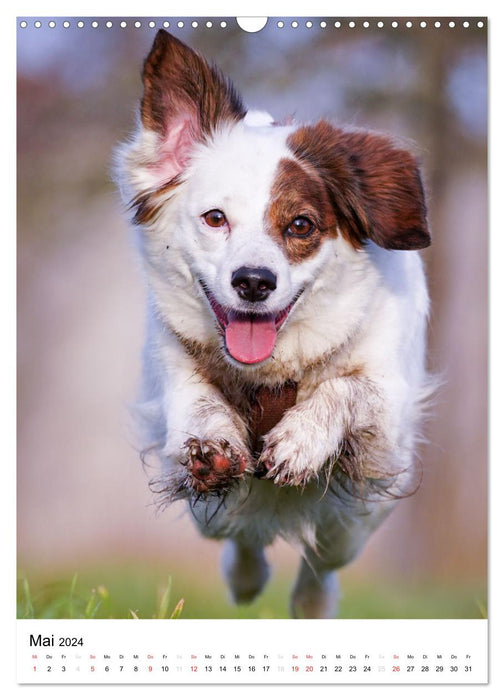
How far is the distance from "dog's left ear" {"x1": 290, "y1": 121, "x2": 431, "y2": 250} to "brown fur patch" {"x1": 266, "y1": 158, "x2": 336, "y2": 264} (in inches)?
2.8

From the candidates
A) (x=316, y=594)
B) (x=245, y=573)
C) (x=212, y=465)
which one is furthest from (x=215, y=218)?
(x=316, y=594)

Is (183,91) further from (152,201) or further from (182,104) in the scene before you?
(152,201)

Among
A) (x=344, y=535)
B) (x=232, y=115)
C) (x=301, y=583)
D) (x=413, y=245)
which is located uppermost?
(x=232, y=115)

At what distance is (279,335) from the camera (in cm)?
395

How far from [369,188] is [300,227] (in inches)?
15.4

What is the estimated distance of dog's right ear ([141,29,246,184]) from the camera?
3.91 m

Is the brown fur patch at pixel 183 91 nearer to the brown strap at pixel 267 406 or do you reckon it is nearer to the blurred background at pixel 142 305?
the blurred background at pixel 142 305

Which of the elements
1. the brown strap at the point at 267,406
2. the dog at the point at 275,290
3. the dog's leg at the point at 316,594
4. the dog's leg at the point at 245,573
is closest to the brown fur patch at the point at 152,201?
the dog at the point at 275,290

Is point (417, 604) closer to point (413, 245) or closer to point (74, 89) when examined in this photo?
point (413, 245)

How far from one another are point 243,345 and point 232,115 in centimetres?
101

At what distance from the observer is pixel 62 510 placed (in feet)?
17.0
